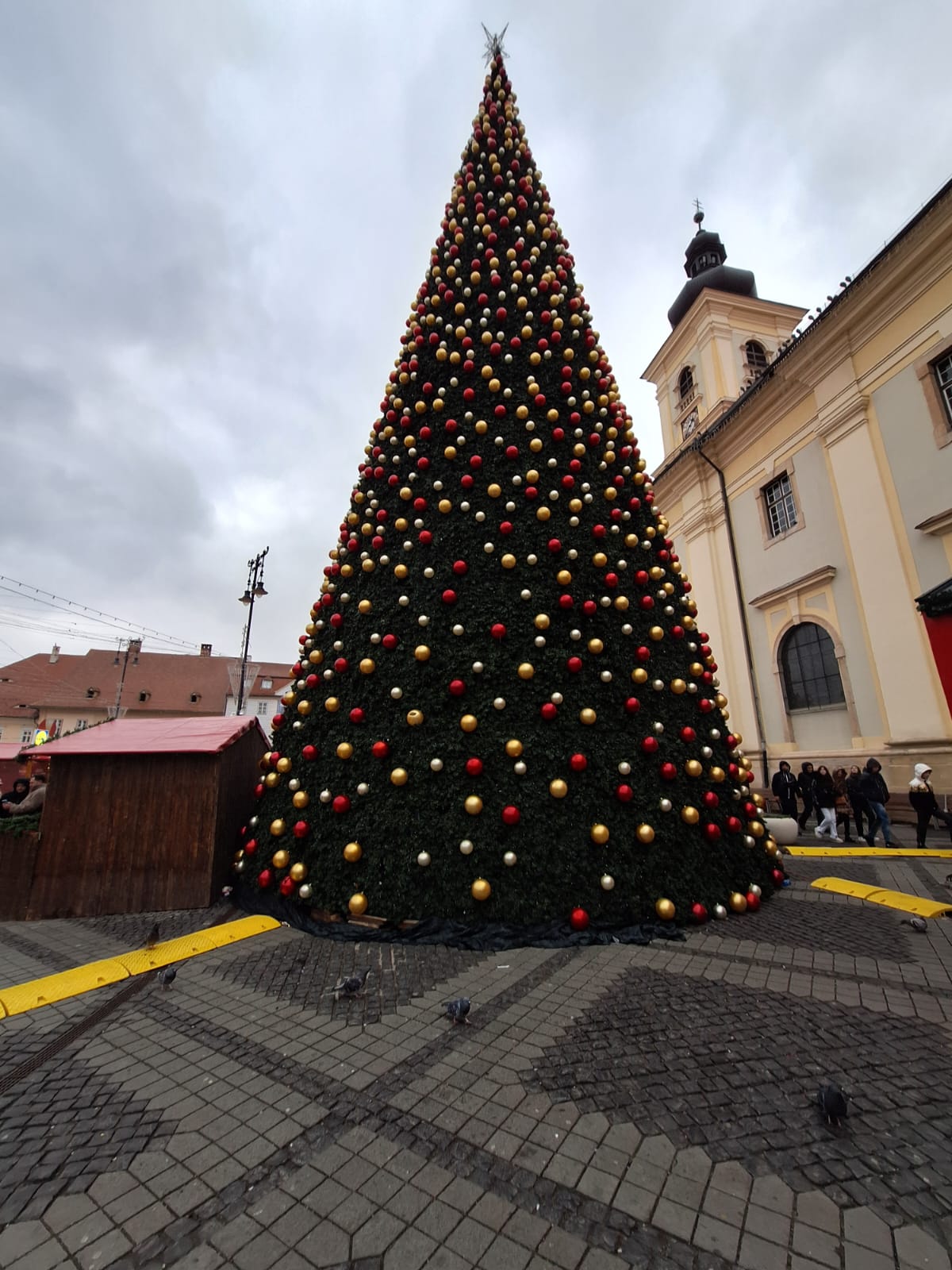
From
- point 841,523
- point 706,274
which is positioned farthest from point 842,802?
point 706,274

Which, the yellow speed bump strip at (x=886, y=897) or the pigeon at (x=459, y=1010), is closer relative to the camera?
the pigeon at (x=459, y=1010)

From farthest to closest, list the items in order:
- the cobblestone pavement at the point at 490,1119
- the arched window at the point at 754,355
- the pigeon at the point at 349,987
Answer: the arched window at the point at 754,355 < the pigeon at the point at 349,987 < the cobblestone pavement at the point at 490,1119

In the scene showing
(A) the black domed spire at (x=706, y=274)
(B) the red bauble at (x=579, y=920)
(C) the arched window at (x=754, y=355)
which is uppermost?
(A) the black domed spire at (x=706, y=274)

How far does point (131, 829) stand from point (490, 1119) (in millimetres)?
5050

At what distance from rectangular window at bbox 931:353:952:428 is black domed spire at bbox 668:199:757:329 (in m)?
13.5

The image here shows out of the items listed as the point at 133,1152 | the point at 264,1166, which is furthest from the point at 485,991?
the point at 133,1152

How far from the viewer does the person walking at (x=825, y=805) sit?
1077 centimetres

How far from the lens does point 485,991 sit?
3682 millimetres

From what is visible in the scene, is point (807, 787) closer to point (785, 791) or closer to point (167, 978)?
point (785, 791)

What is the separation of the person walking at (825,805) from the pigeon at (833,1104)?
994 centimetres

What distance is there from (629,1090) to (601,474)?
534 cm

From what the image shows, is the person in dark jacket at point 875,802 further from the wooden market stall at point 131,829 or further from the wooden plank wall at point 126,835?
the wooden plank wall at point 126,835

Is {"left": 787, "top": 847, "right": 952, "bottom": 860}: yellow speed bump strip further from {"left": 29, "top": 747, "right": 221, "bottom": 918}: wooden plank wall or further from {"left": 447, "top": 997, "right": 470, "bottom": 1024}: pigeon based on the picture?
{"left": 29, "top": 747, "right": 221, "bottom": 918}: wooden plank wall

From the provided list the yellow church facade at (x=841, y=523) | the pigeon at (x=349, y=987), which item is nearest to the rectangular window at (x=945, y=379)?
the yellow church facade at (x=841, y=523)
